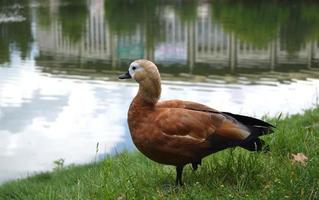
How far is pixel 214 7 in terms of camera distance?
5297cm

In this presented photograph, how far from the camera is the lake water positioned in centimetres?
1271

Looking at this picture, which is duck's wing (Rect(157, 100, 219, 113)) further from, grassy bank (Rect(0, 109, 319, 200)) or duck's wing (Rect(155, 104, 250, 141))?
grassy bank (Rect(0, 109, 319, 200))

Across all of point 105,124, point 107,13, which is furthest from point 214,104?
point 107,13

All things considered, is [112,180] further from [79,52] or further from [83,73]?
[79,52]

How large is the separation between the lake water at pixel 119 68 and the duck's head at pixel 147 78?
19.7 ft

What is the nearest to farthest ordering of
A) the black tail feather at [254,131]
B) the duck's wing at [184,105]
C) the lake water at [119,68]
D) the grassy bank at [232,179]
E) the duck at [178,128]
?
1. the grassy bank at [232,179]
2. the duck at [178,128]
3. the black tail feather at [254,131]
4. the duck's wing at [184,105]
5. the lake water at [119,68]

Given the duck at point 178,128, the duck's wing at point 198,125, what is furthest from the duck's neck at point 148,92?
the duck's wing at point 198,125

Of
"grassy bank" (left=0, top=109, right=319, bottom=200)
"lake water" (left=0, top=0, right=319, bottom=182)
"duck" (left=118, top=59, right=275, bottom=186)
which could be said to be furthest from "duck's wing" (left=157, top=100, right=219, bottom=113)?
"lake water" (left=0, top=0, right=319, bottom=182)

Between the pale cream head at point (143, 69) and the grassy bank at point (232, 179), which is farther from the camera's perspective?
the pale cream head at point (143, 69)

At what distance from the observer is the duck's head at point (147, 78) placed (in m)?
4.40

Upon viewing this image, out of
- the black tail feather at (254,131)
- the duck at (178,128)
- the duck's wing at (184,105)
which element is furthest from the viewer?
the duck's wing at (184,105)

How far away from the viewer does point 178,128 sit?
4.27 metres

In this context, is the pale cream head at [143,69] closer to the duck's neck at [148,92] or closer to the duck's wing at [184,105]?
the duck's neck at [148,92]

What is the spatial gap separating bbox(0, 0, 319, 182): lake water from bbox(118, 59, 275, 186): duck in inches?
237
